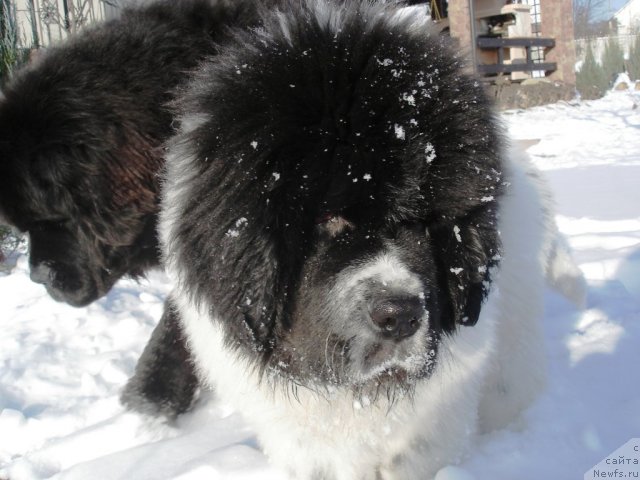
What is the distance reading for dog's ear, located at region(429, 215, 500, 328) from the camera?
1.68m

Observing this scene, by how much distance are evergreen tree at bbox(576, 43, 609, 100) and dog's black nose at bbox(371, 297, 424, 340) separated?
58.7ft

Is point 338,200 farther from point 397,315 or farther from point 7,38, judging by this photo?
point 7,38

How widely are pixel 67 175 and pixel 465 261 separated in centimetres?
139

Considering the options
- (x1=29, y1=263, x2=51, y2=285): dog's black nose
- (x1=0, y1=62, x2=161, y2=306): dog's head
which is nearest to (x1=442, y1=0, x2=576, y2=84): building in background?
(x1=0, y1=62, x2=161, y2=306): dog's head

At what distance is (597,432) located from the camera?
6.78 feet

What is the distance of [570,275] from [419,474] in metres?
1.45

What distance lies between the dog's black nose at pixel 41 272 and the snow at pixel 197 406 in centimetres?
63

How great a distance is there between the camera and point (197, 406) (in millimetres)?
2787

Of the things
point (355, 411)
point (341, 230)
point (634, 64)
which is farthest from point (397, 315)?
point (634, 64)

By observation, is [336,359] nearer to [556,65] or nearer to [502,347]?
[502,347]

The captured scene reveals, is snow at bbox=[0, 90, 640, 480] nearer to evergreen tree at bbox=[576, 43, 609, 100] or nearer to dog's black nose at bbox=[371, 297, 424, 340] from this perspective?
dog's black nose at bbox=[371, 297, 424, 340]

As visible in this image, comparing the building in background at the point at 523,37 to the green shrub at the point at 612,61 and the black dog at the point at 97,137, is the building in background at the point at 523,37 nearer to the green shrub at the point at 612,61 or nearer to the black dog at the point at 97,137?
the green shrub at the point at 612,61

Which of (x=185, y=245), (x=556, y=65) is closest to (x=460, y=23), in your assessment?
(x=556, y=65)

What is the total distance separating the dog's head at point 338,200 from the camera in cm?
155
